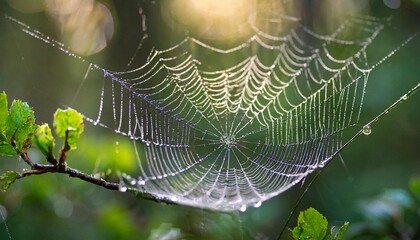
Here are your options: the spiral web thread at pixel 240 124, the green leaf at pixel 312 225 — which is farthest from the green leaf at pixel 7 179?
the green leaf at pixel 312 225

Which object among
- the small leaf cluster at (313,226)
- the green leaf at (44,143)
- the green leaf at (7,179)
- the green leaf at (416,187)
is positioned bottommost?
the green leaf at (7,179)

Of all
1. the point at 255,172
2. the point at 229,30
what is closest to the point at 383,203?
the point at 255,172

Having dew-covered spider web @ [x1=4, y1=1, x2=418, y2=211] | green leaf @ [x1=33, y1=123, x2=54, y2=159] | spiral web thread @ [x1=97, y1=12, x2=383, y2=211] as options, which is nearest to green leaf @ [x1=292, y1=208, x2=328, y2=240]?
dew-covered spider web @ [x1=4, y1=1, x2=418, y2=211]

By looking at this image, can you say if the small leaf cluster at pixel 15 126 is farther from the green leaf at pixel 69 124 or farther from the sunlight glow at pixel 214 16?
the sunlight glow at pixel 214 16

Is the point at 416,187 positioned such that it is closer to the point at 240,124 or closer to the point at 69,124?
the point at 240,124

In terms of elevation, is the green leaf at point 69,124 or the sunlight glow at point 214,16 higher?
the sunlight glow at point 214,16
